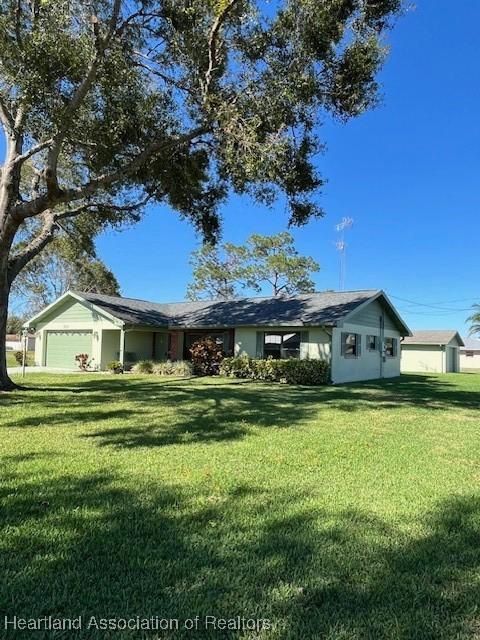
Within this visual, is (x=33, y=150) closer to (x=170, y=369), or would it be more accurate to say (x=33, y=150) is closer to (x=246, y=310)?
(x=170, y=369)

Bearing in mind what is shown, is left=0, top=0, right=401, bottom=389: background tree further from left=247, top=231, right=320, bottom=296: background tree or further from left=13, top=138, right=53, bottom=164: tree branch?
left=247, top=231, right=320, bottom=296: background tree

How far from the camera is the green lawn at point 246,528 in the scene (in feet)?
9.05

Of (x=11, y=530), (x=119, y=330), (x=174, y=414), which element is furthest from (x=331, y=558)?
(x=119, y=330)

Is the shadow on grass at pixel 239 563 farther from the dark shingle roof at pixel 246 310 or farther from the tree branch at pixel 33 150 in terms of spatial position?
the dark shingle roof at pixel 246 310

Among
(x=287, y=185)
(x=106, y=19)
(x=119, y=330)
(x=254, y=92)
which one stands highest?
(x=106, y=19)

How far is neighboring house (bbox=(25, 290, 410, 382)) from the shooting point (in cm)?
2083

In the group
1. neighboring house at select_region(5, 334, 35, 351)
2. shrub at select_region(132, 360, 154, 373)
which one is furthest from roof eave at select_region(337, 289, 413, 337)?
neighboring house at select_region(5, 334, 35, 351)

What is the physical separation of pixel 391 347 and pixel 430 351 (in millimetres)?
11981

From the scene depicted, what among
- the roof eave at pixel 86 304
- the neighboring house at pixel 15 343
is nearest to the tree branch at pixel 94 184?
the roof eave at pixel 86 304

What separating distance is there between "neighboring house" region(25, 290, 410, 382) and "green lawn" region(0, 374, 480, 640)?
12612mm

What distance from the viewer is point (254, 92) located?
10.9 m

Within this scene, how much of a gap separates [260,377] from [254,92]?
1210 cm

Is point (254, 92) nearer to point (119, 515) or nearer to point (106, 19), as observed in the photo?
point (106, 19)

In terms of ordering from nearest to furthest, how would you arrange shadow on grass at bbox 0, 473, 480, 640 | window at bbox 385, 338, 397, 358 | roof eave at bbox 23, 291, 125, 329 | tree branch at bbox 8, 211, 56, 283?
1. shadow on grass at bbox 0, 473, 480, 640
2. tree branch at bbox 8, 211, 56, 283
3. roof eave at bbox 23, 291, 125, 329
4. window at bbox 385, 338, 397, 358
